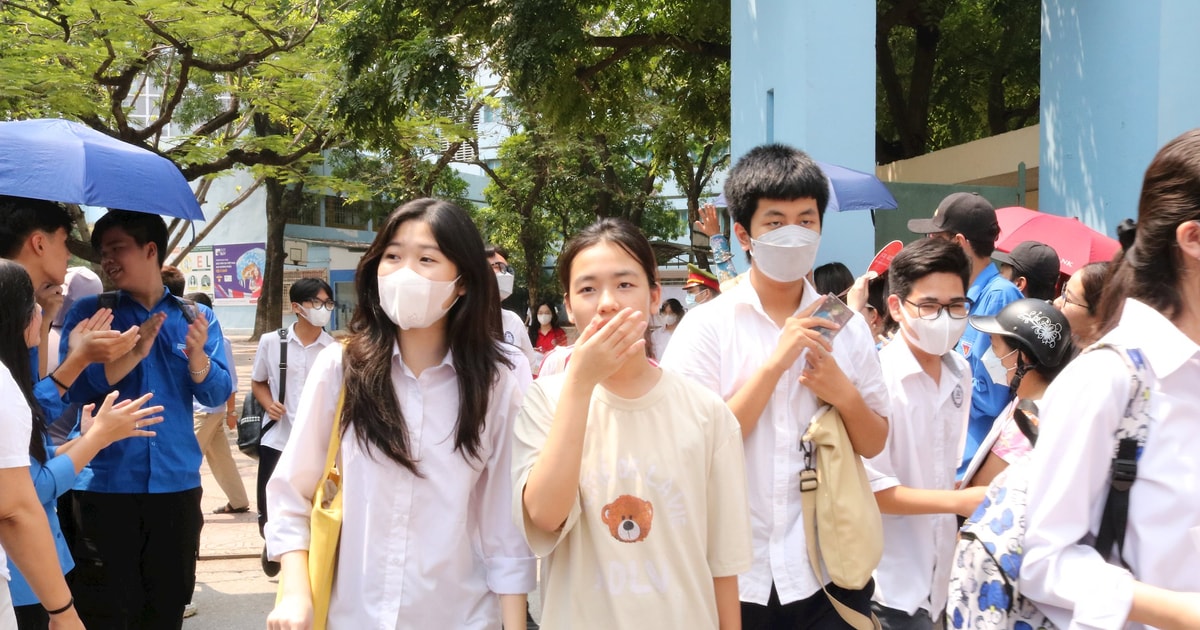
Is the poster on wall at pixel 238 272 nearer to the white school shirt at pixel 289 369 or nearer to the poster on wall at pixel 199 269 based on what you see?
the poster on wall at pixel 199 269

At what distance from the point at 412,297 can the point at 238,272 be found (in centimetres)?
3540

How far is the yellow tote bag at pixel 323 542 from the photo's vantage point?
217cm

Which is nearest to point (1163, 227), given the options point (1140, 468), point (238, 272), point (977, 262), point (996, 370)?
point (1140, 468)

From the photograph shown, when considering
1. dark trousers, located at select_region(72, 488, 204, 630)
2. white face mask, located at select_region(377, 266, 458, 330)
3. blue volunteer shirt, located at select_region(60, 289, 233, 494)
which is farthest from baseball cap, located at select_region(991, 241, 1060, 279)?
dark trousers, located at select_region(72, 488, 204, 630)

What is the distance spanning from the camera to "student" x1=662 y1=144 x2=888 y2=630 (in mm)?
2389

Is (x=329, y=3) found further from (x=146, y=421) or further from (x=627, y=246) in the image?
(x=627, y=246)

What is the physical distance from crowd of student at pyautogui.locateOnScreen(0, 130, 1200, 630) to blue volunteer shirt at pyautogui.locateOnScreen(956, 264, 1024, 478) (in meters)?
0.49

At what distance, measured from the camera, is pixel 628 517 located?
211 cm

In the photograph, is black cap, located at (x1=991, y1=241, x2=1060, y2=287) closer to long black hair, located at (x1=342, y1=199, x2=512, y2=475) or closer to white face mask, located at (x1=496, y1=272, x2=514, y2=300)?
white face mask, located at (x1=496, y1=272, x2=514, y2=300)

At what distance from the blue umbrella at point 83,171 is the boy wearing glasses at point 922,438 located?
261 centimetres

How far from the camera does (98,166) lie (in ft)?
11.5

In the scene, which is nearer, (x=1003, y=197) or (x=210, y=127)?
(x=1003, y=197)

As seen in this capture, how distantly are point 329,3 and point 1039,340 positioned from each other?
10489 mm

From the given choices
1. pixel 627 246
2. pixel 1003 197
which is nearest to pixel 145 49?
pixel 1003 197
